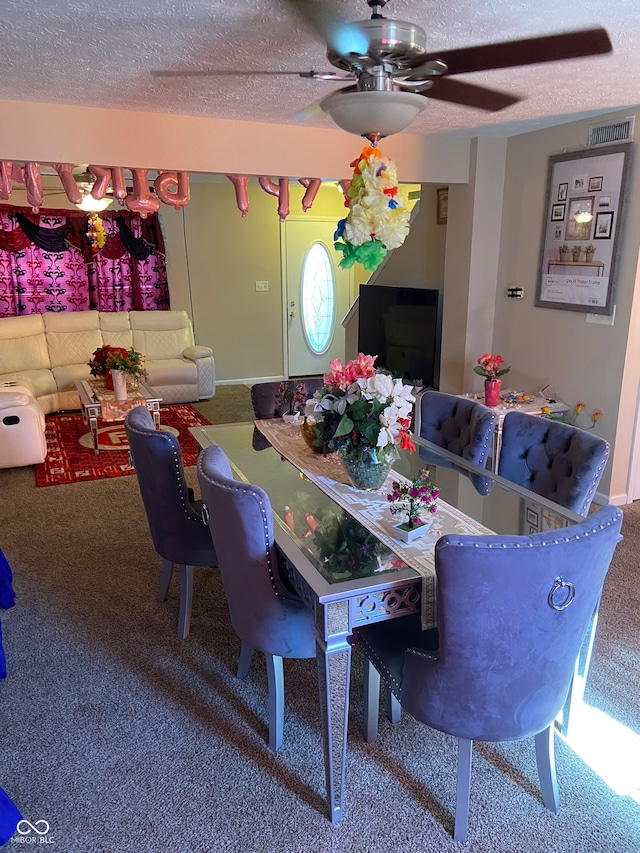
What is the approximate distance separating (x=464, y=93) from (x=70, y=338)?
594cm

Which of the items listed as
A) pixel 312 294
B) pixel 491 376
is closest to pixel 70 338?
pixel 312 294

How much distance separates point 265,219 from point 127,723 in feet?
22.0

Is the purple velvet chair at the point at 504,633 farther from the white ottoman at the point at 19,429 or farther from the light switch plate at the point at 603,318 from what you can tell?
the white ottoman at the point at 19,429

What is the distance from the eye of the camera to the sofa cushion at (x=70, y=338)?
22.6 feet

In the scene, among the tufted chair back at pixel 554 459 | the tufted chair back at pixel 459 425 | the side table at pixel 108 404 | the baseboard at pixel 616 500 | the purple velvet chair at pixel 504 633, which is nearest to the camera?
the purple velvet chair at pixel 504 633

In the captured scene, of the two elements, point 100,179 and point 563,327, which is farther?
point 563,327

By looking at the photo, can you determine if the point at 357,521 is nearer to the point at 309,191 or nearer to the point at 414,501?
the point at 414,501

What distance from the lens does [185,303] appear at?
7664 millimetres

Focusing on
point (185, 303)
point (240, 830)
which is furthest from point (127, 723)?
point (185, 303)

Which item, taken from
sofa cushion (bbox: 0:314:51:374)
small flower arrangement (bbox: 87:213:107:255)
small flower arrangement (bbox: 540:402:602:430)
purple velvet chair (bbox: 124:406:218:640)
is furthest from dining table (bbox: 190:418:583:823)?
small flower arrangement (bbox: 87:213:107:255)

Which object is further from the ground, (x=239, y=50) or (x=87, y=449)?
(x=239, y=50)

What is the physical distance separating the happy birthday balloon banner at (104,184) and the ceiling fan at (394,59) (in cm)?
200

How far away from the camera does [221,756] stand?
203 cm
